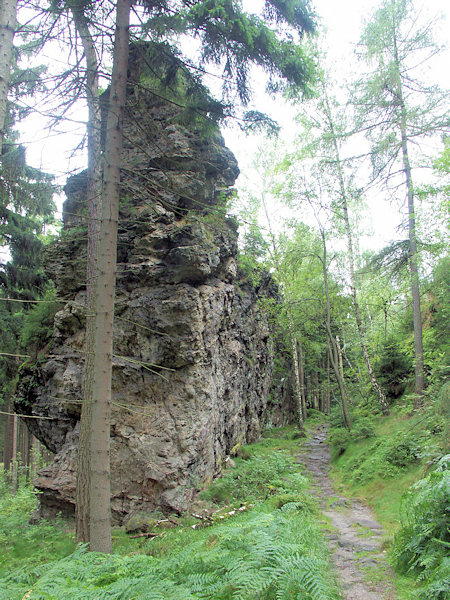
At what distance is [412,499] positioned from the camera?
466 centimetres

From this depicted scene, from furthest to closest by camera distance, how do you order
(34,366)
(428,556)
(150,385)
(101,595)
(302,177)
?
(302,177)
(34,366)
(150,385)
(428,556)
(101,595)

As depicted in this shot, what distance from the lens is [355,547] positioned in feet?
18.3

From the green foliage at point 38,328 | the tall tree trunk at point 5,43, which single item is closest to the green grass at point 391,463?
the tall tree trunk at point 5,43

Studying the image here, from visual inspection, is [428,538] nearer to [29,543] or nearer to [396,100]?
[29,543]

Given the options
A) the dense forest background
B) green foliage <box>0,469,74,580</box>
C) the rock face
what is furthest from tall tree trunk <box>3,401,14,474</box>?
green foliage <box>0,469,74,580</box>

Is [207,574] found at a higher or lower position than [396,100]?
lower

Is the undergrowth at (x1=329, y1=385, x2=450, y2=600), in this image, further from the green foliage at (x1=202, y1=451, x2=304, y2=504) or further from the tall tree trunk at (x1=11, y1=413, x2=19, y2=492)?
the tall tree trunk at (x1=11, y1=413, x2=19, y2=492)

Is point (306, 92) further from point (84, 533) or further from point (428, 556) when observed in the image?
point (84, 533)

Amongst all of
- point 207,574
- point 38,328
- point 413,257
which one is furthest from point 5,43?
point 413,257

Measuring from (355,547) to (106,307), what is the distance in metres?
5.35

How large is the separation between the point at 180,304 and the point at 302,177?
404 inches

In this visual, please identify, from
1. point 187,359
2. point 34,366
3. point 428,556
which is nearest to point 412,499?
point 428,556

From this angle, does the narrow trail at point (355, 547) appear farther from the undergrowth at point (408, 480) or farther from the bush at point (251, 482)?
the bush at point (251, 482)

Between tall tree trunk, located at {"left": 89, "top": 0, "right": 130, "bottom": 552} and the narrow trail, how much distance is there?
10.4 ft
